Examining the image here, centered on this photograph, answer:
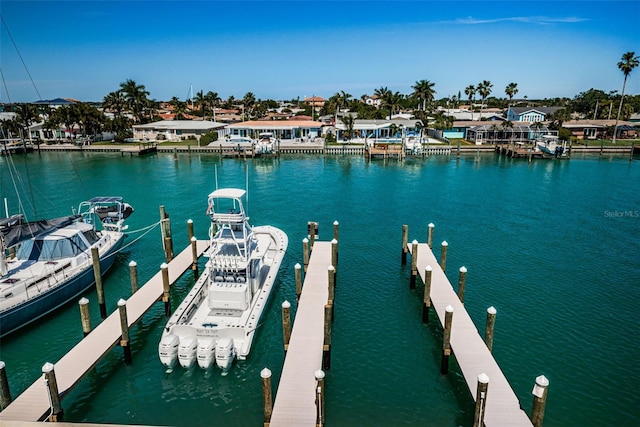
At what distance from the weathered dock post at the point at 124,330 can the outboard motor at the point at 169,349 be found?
1.51 metres

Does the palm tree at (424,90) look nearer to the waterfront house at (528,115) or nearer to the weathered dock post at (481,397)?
the waterfront house at (528,115)

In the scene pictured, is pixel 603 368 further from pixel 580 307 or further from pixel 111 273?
pixel 111 273

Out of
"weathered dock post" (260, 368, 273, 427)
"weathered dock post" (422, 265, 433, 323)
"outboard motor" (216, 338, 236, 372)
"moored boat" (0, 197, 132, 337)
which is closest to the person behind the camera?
"weathered dock post" (260, 368, 273, 427)

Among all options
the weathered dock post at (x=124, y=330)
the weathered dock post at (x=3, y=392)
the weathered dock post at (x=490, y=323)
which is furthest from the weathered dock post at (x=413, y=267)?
the weathered dock post at (x=3, y=392)

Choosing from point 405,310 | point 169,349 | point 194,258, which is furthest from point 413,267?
point 169,349

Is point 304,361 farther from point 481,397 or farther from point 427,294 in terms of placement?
point 427,294

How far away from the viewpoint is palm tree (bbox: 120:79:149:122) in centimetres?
9712

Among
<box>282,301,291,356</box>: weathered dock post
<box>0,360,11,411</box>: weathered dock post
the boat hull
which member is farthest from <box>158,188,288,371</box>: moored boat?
the boat hull

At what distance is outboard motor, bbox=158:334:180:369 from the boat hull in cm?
720

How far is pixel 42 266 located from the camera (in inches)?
819

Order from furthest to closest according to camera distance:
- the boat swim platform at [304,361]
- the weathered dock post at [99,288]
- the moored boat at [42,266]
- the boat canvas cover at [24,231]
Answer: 1. the boat canvas cover at [24,231]
2. the weathered dock post at [99,288]
3. the moored boat at [42,266]
4. the boat swim platform at [304,361]

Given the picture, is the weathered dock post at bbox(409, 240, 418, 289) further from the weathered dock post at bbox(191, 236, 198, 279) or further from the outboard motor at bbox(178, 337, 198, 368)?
the weathered dock post at bbox(191, 236, 198, 279)

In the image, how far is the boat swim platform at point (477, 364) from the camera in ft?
39.9

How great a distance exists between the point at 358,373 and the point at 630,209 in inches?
1448
